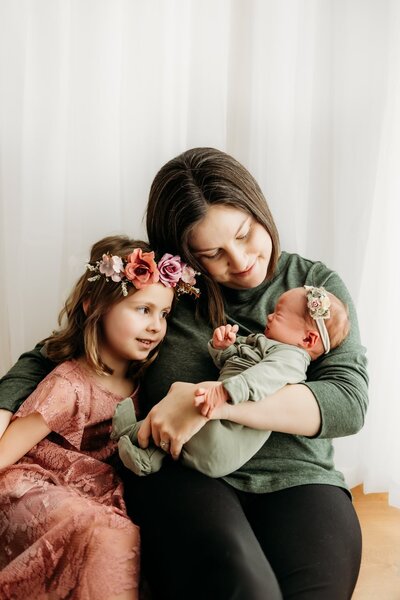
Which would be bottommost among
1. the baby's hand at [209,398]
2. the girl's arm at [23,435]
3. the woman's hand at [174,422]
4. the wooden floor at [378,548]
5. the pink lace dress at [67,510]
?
the wooden floor at [378,548]

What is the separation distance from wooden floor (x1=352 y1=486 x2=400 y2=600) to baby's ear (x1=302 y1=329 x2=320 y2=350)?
2.19 feet

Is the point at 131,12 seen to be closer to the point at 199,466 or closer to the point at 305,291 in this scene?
the point at 305,291

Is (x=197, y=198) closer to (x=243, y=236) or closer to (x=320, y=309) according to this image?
(x=243, y=236)

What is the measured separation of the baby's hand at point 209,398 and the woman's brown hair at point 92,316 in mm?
386

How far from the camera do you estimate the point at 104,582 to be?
1.34m

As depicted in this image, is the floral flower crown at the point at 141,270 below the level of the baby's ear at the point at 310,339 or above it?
above

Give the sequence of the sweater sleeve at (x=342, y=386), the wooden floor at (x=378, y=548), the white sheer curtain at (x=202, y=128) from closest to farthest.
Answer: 1. the sweater sleeve at (x=342, y=386)
2. the wooden floor at (x=378, y=548)
3. the white sheer curtain at (x=202, y=128)

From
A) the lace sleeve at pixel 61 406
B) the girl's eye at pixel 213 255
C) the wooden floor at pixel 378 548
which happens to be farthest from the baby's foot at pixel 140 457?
the wooden floor at pixel 378 548

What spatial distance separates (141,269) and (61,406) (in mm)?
370

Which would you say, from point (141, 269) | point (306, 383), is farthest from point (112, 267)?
point (306, 383)

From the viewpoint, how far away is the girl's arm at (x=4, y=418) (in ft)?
5.35

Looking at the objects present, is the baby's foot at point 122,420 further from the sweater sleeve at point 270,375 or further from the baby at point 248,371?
the sweater sleeve at point 270,375

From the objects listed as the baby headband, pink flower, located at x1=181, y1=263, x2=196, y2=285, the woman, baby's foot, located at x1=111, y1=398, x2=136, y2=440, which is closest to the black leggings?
the woman

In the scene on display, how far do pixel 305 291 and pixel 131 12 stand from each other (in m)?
0.99
